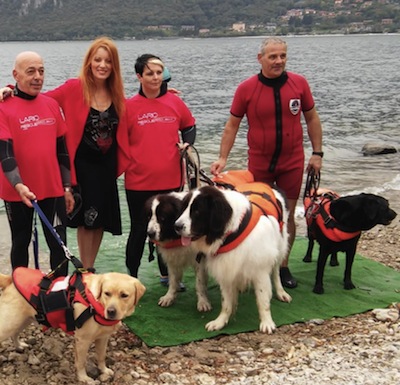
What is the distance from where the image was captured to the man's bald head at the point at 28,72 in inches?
176

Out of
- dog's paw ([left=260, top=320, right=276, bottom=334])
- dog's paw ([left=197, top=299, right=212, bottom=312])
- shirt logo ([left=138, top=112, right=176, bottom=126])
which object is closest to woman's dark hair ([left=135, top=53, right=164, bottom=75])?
shirt logo ([left=138, top=112, right=176, bottom=126])

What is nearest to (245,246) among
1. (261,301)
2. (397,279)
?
(261,301)

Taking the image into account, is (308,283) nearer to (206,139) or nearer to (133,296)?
(133,296)

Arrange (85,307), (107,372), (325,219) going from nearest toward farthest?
(85,307), (107,372), (325,219)

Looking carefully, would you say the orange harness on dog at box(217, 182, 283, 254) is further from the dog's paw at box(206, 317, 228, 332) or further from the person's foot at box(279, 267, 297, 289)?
the person's foot at box(279, 267, 297, 289)

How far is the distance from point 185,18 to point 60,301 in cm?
14267

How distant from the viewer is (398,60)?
5841 centimetres

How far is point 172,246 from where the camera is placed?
214 inches

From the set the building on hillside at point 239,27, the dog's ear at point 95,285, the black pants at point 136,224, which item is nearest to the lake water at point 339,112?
the black pants at point 136,224

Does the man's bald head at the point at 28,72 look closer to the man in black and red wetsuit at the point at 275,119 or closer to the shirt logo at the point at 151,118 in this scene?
the shirt logo at the point at 151,118

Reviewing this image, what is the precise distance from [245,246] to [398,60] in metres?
58.7

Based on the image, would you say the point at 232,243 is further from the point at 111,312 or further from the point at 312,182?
the point at 312,182

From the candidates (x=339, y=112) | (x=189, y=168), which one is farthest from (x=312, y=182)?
(x=339, y=112)

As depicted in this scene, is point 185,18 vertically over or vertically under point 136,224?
under
